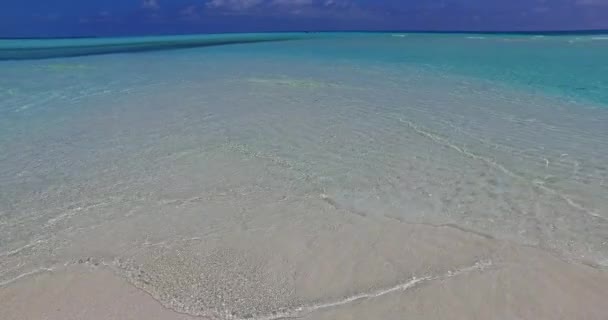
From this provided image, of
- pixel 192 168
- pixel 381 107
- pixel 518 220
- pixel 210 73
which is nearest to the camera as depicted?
pixel 518 220

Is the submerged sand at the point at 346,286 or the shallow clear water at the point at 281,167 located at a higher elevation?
the shallow clear water at the point at 281,167

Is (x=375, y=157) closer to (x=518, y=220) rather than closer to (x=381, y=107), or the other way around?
(x=518, y=220)

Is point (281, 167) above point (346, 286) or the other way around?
above

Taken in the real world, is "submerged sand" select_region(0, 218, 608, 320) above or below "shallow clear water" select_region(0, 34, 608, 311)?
below

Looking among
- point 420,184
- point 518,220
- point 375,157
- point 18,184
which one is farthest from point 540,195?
point 18,184

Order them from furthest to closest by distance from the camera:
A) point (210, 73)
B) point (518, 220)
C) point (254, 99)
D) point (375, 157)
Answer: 1. point (210, 73)
2. point (254, 99)
3. point (375, 157)
4. point (518, 220)

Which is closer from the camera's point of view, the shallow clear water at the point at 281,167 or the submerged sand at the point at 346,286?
the submerged sand at the point at 346,286

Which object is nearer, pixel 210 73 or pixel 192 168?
pixel 192 168

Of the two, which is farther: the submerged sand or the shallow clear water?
the shallow clear water
